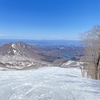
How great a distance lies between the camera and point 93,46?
15.9 metres

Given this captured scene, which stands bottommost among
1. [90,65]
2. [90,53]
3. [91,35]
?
[90,65]

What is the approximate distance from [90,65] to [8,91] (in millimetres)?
11922

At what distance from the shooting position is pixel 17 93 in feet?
23.6

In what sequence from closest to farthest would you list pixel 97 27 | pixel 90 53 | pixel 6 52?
pixel 97 27, pixel 90 53, pixel 6 52

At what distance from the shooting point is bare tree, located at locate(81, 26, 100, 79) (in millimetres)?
15461

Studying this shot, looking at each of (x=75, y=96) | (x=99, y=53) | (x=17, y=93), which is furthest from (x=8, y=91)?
(x=99, y=53)

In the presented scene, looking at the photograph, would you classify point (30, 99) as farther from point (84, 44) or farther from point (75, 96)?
point (84, 44)

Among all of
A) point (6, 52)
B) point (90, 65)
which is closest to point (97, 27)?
point (90, 65)

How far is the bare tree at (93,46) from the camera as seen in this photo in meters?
15.5

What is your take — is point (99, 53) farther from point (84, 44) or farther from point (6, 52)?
point (6, 52)

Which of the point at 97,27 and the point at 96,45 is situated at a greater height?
the point at 97,27

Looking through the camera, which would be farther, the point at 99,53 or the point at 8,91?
the point at 99,53

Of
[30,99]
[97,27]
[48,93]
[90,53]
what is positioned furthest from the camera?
[90,53]

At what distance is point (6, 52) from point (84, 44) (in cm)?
8848
